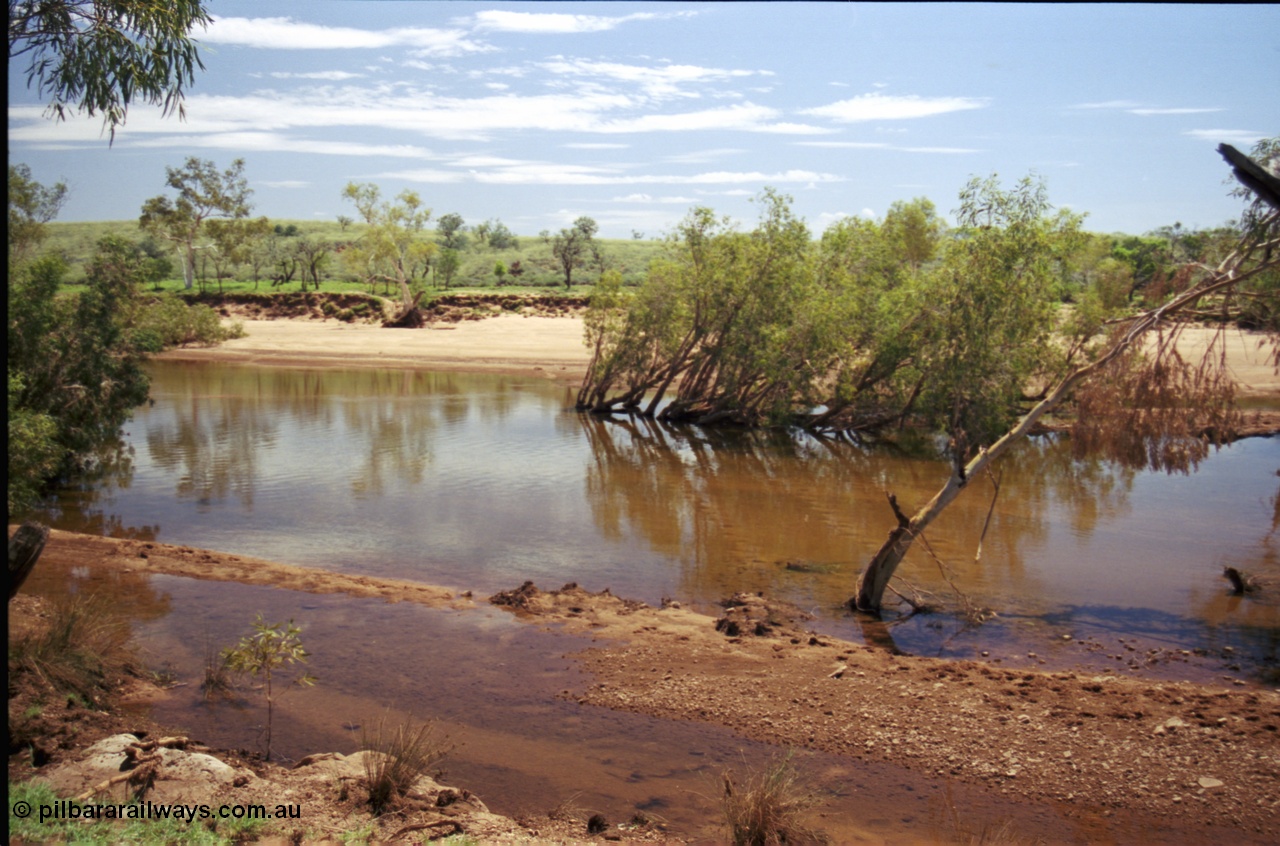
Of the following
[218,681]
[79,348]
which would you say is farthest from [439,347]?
[218,681]

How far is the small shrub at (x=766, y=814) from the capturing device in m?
5.79

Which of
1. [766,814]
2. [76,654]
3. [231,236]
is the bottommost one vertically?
[766,814]

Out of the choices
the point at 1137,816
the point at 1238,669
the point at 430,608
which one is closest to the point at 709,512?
the point at 430,608

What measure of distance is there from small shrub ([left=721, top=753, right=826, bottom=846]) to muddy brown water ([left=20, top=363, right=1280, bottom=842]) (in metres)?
0.45

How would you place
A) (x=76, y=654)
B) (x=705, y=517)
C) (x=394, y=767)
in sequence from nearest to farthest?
(x=394, y=767) → (x=76, y=654) → (x=705, y=517)

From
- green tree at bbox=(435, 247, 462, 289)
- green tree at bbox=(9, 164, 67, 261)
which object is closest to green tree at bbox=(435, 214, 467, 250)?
green tree at bbox=(435, 247, 462, 289)

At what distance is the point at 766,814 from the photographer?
5820mm

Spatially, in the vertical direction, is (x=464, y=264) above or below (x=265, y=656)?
above

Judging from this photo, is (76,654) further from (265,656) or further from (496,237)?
(496,237)

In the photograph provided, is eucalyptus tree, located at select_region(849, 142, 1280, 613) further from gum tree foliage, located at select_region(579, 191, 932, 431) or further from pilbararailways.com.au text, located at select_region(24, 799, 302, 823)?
gum tree foliage, located at select_region(579, 191, 932, 431)

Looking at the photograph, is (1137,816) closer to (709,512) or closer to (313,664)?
(313,664)

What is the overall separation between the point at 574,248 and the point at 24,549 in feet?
220

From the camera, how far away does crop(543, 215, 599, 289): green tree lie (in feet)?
226

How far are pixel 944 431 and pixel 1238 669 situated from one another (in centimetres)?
1516
